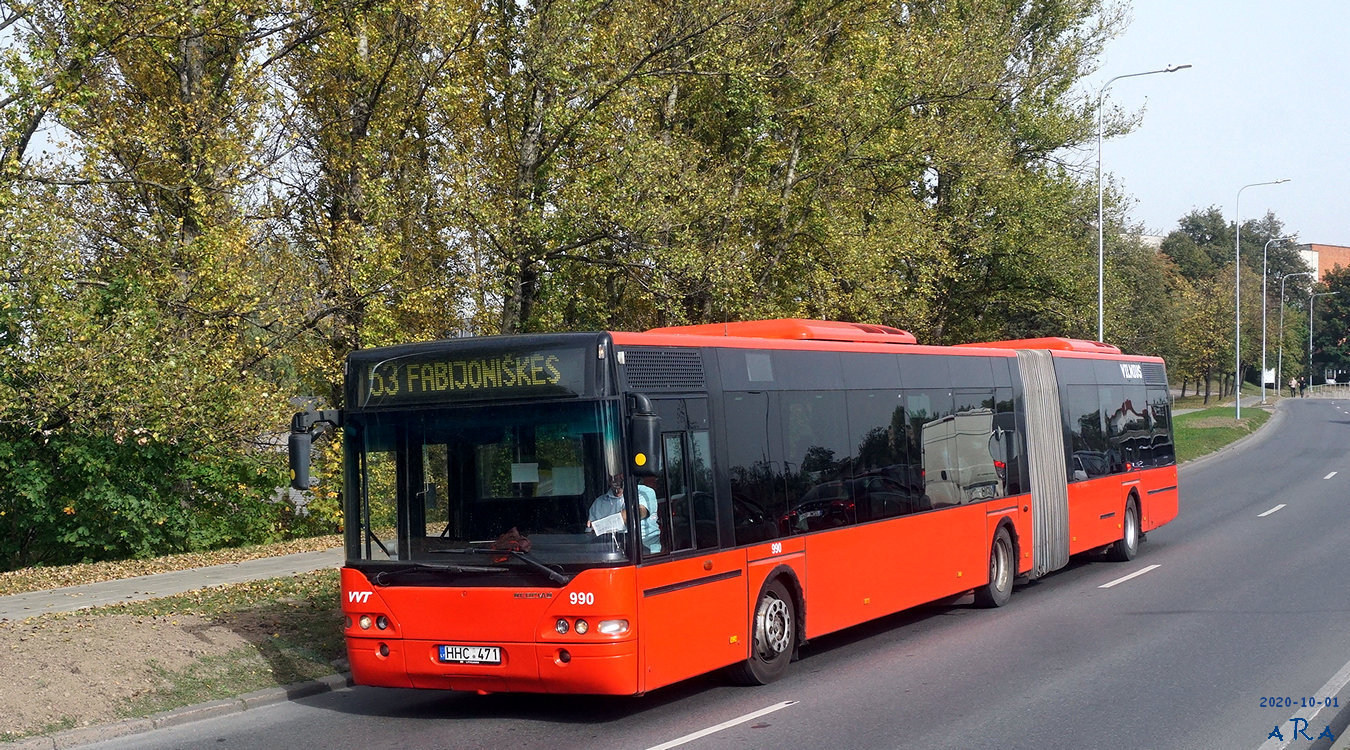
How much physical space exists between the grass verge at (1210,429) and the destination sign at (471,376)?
36.5 meters

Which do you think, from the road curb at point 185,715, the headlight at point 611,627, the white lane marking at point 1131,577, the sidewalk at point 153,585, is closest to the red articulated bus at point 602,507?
the headlight at point 611,627

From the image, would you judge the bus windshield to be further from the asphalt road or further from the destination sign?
the asphalt road

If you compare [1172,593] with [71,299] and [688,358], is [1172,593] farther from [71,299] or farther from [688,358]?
[71,299]

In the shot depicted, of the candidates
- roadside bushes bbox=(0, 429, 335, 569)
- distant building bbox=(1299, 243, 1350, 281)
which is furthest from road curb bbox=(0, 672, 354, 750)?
distant building bbox=(1299, 243, 1350, 281)

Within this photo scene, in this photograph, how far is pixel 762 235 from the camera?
30.2 metres

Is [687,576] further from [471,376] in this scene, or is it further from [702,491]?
[471,376]

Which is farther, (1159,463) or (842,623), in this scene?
(1159,463)

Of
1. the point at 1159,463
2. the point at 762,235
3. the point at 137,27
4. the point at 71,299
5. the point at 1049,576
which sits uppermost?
the point at 137,27

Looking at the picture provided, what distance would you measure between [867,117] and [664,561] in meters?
21.8

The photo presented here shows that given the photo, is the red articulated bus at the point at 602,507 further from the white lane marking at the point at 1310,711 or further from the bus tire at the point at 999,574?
the white lane marking at the point at 1310,711

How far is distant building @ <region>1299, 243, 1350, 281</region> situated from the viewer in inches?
6462

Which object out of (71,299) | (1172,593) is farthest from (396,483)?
(71,299)

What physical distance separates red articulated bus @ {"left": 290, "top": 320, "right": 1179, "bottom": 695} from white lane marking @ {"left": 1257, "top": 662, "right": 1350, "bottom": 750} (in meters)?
3.84

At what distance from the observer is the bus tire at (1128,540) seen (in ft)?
62.9
